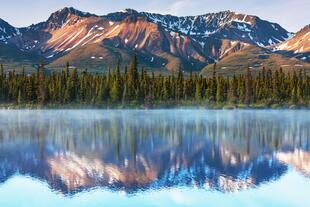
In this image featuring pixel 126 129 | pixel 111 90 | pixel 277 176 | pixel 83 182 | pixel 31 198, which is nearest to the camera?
pixel 31 198

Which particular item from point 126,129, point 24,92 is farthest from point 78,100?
point 126,129

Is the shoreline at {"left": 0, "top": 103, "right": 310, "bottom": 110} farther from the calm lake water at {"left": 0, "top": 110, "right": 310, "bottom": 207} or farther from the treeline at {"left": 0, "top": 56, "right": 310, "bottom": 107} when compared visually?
the calm lake water at {"left": 0, "top": 110, "right": 310, "bottom": 207}

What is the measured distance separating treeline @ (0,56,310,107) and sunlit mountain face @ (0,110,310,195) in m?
76.6

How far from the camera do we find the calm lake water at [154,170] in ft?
68.9

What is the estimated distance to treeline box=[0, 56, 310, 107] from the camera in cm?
12744

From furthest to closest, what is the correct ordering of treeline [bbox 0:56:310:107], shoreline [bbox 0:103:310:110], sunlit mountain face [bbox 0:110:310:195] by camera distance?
1. treeline [bbox 0:56:310:107]
2. shoreline [bbox 0:103:310:110]
3. sunlit mountain face [bbox 0:110:310:195]

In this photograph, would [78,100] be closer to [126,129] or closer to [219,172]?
[126,129]

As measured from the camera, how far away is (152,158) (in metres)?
31.6

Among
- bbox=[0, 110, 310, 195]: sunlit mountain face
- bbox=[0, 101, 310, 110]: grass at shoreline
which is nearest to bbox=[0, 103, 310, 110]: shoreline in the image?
bbox=[0, 101, 310, 110]: grass at shoreline

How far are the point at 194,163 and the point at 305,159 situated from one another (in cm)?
808

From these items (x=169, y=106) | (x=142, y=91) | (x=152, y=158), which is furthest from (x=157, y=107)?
(x=152, y=158)

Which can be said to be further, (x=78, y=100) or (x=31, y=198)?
(x=78, y=100)

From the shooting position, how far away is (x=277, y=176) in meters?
25.6

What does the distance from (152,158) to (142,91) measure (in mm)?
99745
